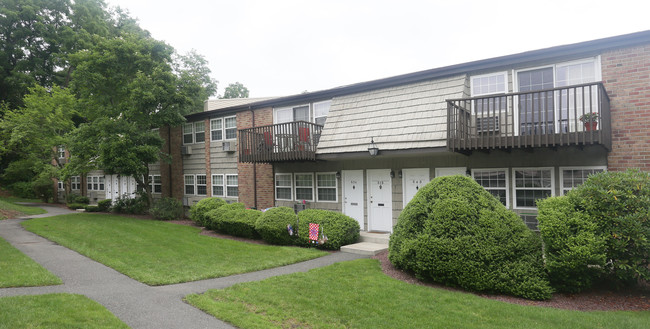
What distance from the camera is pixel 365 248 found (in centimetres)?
1000

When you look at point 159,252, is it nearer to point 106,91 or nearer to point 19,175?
point 106,91

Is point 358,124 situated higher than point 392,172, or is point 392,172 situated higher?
point 358,124

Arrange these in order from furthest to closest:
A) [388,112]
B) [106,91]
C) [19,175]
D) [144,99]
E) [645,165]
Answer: [19,175] → [106,91] → [144,99] → [388,112] → [645,165]

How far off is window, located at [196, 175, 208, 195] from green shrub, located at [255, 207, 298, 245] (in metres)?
7.83

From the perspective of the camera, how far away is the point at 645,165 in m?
8.09

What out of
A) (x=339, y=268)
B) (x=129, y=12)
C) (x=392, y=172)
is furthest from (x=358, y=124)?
(x=129, y=12)

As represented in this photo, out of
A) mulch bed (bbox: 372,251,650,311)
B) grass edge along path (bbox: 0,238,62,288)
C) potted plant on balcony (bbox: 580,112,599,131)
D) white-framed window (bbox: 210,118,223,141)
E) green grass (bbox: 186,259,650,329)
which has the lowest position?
mulch bed (bbox: 372,251,650,311)

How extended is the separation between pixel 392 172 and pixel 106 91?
15.0 m

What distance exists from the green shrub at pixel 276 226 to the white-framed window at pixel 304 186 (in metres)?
2.58

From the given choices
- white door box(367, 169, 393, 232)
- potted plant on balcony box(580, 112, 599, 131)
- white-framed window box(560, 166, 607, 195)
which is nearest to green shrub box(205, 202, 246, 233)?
white door box(367, 169, 393, 232)

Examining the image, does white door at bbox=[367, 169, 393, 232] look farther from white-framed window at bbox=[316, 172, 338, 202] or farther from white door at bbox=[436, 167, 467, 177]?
white door at bbox=[436, 167, 467, 177]

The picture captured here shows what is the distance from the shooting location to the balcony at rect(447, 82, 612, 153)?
302 inches

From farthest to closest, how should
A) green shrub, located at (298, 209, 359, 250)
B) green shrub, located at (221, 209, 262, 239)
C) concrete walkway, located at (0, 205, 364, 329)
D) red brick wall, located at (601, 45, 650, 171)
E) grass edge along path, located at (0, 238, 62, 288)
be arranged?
green shrub, located at (221, 209, 262, 239)
green shrub, located at (298, 209, 359, 250)
red brick wall, located at (601, 45, 650, 171)
grass edge along path, located at (0, 238, 62, 288)
concrete walkway, located at (0, 205, 364, 329)

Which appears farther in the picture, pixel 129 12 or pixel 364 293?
pixel 129 12
